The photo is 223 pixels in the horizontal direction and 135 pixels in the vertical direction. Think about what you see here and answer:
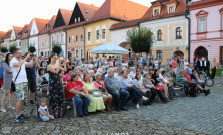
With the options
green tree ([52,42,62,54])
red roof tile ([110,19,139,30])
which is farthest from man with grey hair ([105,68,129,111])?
green tree ([52,42,62,54])

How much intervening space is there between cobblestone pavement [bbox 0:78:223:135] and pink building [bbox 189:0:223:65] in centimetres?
1852

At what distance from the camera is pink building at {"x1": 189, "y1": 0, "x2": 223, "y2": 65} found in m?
23.2

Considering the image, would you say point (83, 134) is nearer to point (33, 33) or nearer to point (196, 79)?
point (196, 79)

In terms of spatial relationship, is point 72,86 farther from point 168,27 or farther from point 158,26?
point 158,26

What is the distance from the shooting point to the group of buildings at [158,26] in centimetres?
2395

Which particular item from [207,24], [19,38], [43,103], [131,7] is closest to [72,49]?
[131,7]

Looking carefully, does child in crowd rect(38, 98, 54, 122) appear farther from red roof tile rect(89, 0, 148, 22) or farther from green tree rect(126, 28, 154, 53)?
red roof tile rect(89, 0, 148, 22)

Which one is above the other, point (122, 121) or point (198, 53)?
point (198, 53)

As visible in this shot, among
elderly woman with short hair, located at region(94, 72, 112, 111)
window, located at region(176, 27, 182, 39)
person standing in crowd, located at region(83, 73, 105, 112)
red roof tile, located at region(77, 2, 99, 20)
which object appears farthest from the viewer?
red roof tile, located at region(77, 2, 99, 20)

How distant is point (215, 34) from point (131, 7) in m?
19.1

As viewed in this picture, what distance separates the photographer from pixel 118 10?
35.8 meters

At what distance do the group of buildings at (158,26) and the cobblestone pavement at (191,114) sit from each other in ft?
59.4

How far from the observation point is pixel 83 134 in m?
4.61

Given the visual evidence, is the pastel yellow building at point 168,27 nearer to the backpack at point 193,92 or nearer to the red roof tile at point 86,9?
the red roof tile at point 86,9
